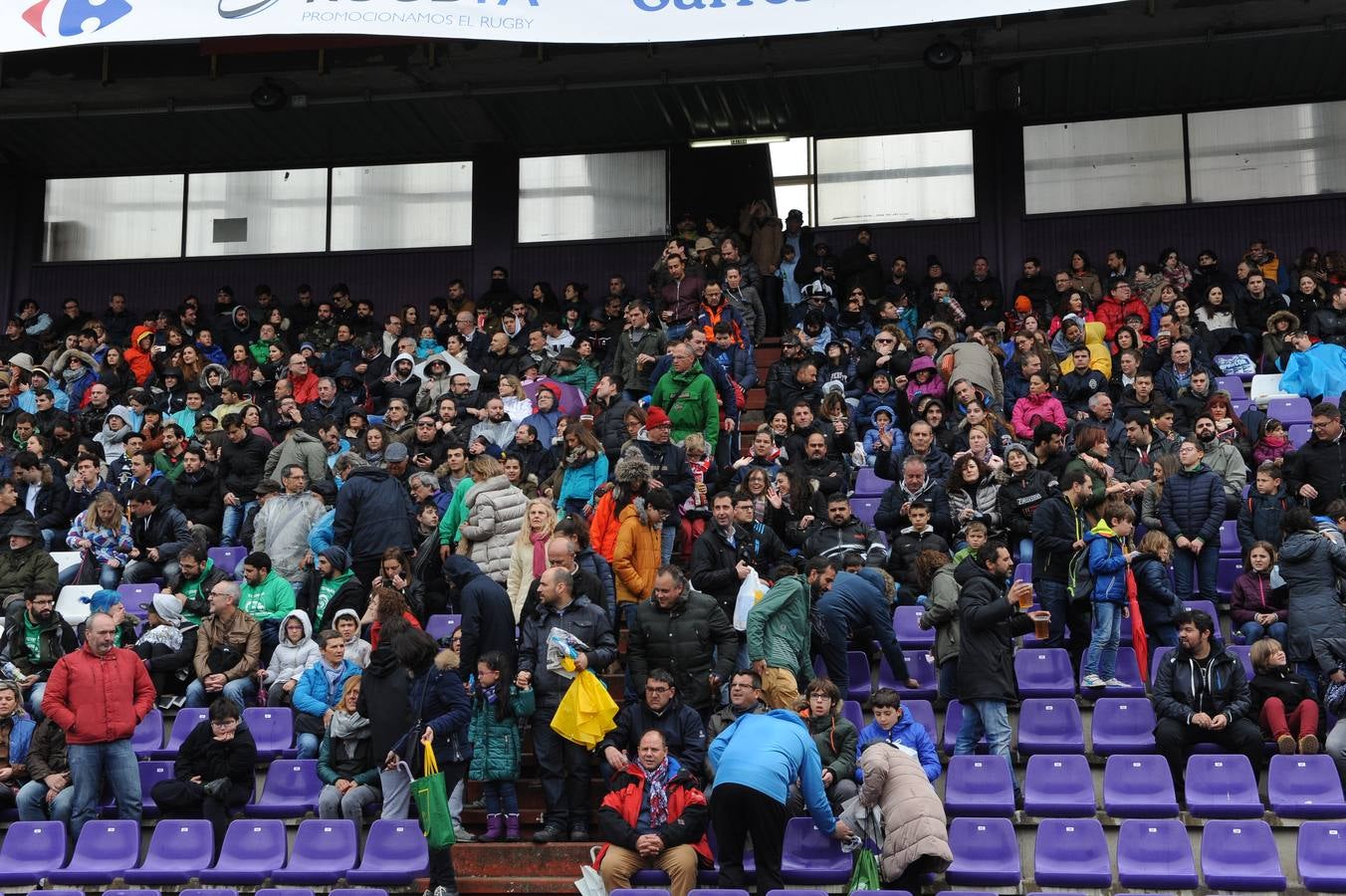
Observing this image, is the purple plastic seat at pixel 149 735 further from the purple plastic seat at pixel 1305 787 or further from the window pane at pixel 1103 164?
the window pane at pixel 1103 164

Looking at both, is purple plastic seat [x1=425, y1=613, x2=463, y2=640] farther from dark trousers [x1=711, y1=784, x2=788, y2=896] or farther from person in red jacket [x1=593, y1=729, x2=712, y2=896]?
dark trousers [x1=711, y1=784, x2=788, y2=896]

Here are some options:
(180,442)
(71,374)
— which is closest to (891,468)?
(180,442)

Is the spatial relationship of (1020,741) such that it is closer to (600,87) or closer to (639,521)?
(639,521)

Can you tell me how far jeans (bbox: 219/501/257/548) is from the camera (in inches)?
587

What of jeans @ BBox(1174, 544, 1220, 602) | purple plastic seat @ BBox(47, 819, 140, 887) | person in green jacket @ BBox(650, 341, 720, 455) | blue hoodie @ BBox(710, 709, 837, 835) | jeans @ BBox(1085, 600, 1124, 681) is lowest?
purple plastic seat @ BBox(47, 819, 140, 887)

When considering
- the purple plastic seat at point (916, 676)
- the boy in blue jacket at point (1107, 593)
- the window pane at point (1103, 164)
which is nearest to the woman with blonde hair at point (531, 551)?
the purple plastic seat at point (916, 676)

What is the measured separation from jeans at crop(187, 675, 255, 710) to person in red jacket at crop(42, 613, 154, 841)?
2.28 feet

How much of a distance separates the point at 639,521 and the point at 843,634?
1.68 meters

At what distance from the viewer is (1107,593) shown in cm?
1128

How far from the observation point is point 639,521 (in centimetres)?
1178

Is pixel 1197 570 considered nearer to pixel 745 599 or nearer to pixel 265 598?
pixel 745 599

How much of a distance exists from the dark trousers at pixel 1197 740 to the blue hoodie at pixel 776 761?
231 cm

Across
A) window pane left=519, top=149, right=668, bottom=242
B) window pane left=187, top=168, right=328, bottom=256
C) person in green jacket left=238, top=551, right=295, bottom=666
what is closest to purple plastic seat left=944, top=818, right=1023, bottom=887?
person in green jacket left=238, top=551, right=295, bottom=666

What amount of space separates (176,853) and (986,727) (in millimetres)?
5343
